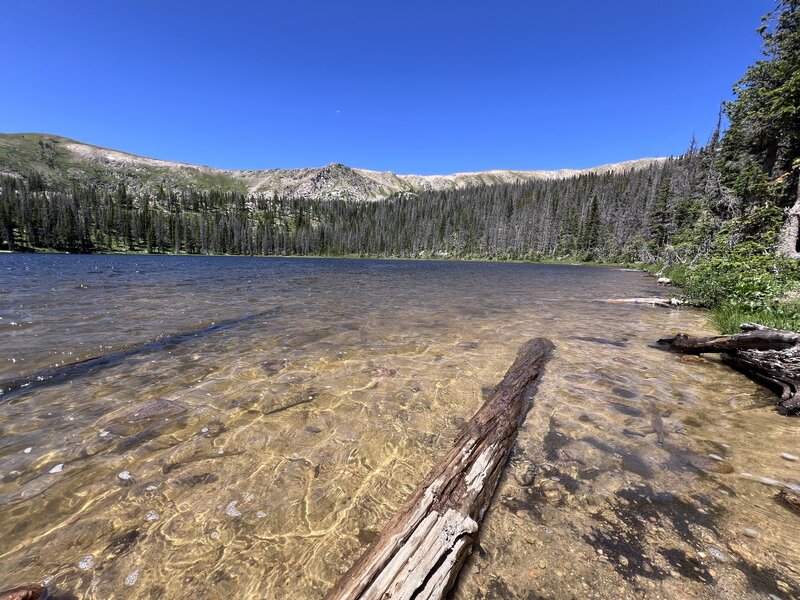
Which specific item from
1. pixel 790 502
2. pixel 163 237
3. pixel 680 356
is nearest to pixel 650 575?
pixel 790 502

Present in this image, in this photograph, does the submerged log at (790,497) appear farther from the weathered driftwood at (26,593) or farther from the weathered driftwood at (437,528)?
the weathered driftwood at (26,593)

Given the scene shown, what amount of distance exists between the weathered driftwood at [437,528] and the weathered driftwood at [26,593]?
2.23 meters

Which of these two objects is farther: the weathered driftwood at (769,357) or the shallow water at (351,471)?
the weathered driftwood at (769,357)

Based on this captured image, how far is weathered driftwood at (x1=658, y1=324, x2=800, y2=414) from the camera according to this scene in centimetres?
604

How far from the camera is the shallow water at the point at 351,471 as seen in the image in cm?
300

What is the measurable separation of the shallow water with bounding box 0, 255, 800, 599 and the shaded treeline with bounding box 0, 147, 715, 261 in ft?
300

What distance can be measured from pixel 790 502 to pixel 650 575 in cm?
231

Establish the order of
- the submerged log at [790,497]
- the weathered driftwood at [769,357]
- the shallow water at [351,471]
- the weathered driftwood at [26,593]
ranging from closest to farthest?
the weathered driftwood at [26,593] < the shallow water at [351,471] < the submerged log at [790,497] < the weathered driftwood at [769,357]

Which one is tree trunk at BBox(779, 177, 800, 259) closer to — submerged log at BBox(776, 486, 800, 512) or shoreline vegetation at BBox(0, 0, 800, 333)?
shoreline vegetation at BBox(0, 0, 800, 333)

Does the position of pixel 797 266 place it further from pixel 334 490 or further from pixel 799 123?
pixel 334 490

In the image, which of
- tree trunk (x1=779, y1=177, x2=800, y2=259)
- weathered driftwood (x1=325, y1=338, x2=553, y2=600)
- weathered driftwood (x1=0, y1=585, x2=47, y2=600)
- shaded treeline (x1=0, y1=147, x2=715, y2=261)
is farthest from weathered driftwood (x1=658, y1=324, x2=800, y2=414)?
shaded treeline (x1=0, y1=147, x2=715, y2=261)

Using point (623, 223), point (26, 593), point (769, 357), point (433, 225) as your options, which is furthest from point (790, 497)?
point (433, 225)

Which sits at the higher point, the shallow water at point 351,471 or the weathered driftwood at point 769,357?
the weathered driftwood at point 769,357

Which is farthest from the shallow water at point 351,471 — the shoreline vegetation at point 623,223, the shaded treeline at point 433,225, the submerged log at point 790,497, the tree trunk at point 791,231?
the shaded treeline at point 433,225
